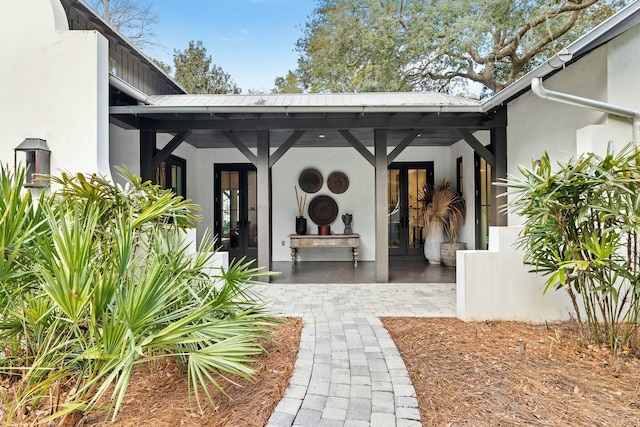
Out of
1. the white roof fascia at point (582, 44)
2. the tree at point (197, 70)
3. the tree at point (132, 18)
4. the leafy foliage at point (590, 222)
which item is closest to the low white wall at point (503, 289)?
the leafy foliage at point (590, 222)

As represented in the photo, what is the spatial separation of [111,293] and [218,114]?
13.5ft

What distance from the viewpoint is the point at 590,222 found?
8.99ft

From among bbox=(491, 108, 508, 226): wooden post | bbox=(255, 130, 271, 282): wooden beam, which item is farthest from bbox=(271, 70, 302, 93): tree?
bbox=(491, 108, 508, 226): wooden post

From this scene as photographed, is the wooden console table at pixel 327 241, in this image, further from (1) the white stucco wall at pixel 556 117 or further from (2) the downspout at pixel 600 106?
(2) the downspout at pixel 600 106

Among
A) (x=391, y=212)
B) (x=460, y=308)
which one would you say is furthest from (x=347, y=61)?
(x=460, y=308)

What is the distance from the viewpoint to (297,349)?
289 centimetres

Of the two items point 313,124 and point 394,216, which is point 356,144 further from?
point 394,216

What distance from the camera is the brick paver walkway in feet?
6.35

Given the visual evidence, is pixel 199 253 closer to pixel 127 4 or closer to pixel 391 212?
pixel 391 212

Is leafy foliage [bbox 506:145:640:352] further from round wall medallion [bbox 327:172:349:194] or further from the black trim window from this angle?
the black trim window

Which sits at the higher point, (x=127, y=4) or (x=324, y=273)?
(x=127, y=4)

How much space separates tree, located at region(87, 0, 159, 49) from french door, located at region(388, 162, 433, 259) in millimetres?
10824

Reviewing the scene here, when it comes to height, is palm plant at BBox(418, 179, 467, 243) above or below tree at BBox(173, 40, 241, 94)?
below

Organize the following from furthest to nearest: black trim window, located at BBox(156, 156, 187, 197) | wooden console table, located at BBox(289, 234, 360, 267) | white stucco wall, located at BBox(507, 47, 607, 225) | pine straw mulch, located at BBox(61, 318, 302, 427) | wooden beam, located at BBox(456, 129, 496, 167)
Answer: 1. wooden console table, located at BBox(289, 234, 360, 267)
2. black trim window, located at BBox(156, 156, 187, 197)
3. wooden beam, located at BBox(456, 129, 496, 167)
4. white stucco wall, located at BBox(507, 47, 607, 225)
5. pine straw mulch, located at BBox(61, 318, 302, 427)
